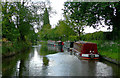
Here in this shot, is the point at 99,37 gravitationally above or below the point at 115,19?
below

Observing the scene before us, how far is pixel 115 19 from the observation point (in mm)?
17500

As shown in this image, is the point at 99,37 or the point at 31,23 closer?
the point at 99,37

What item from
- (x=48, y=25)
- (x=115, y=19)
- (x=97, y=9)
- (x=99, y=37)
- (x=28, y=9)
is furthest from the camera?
(x=48, y=25)

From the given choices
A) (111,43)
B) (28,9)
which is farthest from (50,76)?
(28,9)

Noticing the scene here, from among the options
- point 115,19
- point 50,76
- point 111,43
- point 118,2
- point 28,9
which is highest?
point 28,9

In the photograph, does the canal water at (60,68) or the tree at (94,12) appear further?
the tree at (94,12)

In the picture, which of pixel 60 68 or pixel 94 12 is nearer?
pixel 60 68

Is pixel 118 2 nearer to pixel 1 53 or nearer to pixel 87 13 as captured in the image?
pixel 87 13

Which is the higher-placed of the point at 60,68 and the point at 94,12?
the point at 94,12

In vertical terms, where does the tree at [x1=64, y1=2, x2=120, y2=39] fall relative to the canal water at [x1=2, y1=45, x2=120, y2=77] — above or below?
above

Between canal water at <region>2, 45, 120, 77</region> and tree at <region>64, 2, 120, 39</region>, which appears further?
tree at <region>64, 2, 120, 39</region>

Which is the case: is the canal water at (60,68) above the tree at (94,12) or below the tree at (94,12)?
below

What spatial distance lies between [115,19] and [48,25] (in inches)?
2890

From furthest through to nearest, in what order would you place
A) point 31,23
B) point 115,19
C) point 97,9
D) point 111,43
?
point 31,23
point 111,43
point 115,19
point 97,9
